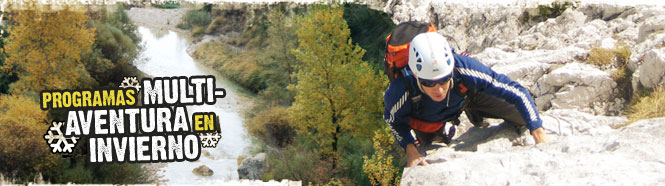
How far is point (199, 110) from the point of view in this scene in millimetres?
40562

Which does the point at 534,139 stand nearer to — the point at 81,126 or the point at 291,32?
the point at 81,126

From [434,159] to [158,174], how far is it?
89.8 ft

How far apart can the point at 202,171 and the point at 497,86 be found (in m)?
26.9

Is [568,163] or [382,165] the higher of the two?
[568,163]

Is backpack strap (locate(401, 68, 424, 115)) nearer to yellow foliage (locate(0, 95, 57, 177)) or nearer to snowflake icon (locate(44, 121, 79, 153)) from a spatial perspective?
snowflake icon (locate(44, 121, 79, 153))

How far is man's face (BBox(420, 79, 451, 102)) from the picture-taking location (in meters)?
5.15

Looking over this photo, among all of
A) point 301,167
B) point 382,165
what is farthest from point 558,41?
point 301,167

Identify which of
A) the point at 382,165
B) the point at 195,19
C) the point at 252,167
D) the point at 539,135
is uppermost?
the point at 539,135

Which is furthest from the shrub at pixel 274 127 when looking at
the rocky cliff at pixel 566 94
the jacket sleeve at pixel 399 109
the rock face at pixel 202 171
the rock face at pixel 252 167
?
the jacket sleeve at pixel 399 109

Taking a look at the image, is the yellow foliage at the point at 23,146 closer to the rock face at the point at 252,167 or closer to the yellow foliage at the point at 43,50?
the yellow foliage at the point at 43,50

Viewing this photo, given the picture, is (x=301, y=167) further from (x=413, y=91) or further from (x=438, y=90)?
(x=438, y=90)

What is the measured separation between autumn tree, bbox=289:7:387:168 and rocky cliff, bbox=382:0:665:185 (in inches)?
119

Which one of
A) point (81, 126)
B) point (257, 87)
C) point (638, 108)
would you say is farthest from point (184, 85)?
point (257, 87)

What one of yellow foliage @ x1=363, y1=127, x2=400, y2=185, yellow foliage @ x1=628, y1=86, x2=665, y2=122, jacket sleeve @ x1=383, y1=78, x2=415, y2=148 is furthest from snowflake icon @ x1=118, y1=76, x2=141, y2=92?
yellow foliage @ x1=628, y1=86, x2=665, y2=122
